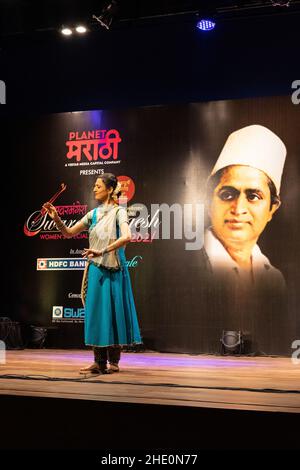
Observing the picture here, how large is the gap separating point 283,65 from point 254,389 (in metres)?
4.75

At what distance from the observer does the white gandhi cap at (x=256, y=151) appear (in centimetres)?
755

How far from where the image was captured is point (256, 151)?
766 cm

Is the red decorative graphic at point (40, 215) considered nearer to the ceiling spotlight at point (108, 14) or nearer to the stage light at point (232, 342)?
the ceiling spotlight at point (108, 14)

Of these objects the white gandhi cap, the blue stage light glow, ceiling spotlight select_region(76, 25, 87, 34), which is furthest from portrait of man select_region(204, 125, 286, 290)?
ceiling spotlight select_region(76, 25, 87, 34)

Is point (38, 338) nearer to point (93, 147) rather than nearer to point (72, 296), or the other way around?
point (72, 296)

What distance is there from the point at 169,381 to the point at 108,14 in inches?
175

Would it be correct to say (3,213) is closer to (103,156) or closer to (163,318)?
(103,156)

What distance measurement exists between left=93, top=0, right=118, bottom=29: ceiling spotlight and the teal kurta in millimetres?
3179

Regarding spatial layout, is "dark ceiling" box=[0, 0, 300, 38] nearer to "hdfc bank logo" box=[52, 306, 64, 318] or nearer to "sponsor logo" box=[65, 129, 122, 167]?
"sponsor logo" box=[65, 129, 122, 167]

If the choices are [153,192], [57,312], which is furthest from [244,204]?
[57,312]

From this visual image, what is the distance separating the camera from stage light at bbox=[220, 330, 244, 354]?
7.37 meters

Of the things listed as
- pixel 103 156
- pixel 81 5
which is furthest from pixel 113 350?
pixel 81 5

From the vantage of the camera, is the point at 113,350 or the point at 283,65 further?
the point at 283,65
